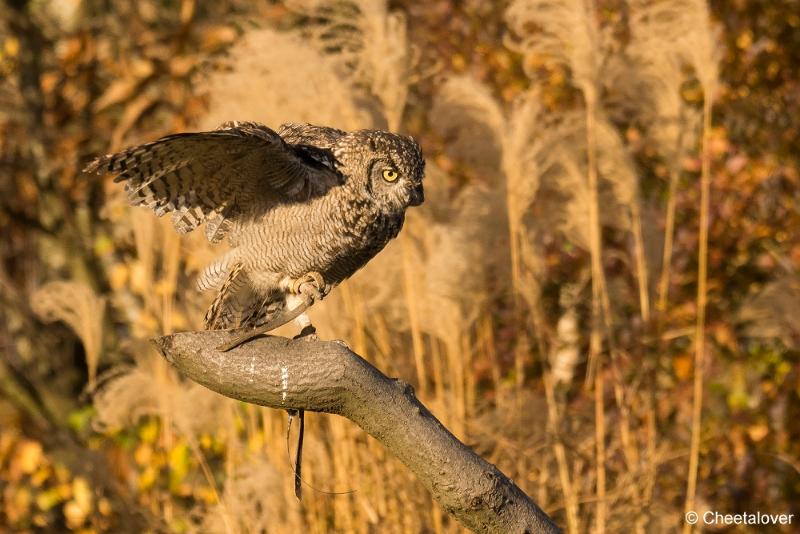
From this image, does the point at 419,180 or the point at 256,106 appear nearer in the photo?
the point at 419,180

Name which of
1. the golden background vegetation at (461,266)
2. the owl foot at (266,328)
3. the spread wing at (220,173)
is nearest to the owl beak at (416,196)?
the spread wing at (220,173)

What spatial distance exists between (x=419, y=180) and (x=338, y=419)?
1.47 meters

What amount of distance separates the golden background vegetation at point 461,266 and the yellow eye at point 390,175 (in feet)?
3.79

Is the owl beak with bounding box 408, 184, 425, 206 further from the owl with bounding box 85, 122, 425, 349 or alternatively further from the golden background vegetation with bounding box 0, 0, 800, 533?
the golden background vegetation with bounding box 0, 0, 800, 533

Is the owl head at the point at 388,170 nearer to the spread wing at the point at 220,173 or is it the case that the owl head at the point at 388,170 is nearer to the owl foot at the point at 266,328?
the spread wing at the point at 220,173

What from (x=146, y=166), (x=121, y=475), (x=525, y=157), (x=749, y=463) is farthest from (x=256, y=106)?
(x=749, y=463)

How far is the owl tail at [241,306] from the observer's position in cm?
282

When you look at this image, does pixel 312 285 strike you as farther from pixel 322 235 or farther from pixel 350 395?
pixel 350 395

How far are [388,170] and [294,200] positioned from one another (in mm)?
225

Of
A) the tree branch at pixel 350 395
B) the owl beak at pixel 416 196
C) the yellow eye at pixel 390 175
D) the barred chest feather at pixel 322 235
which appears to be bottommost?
the tree branch at pixel 350 395

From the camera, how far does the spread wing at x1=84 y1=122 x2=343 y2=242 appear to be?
243 cm

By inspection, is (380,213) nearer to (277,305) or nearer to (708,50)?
(277,305)

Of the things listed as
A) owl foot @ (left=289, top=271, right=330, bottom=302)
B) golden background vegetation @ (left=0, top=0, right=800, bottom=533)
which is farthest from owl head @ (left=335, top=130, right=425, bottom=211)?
golden background vegetation @ (left=0, top=0, right=800, bottom=533)

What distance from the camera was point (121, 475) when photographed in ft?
18.3
